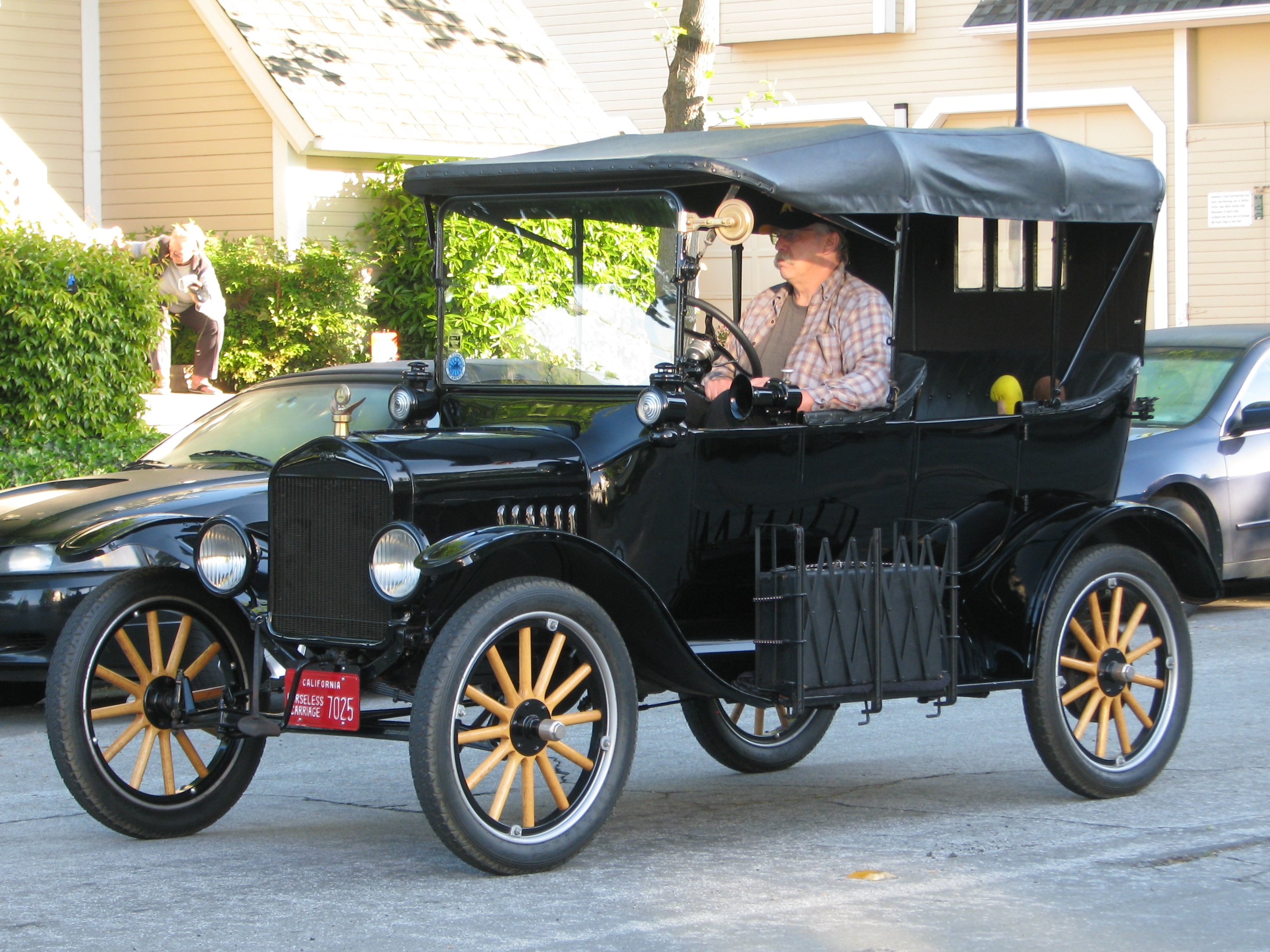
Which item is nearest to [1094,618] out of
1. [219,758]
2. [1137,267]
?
[1137,267]

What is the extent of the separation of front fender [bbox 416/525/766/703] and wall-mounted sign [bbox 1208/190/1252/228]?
20.4 m

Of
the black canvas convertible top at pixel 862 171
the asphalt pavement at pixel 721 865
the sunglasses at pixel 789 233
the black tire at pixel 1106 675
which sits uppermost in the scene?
the black canvas convertible top at pixel 862 171

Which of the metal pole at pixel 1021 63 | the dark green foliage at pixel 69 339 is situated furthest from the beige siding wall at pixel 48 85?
the metal pole at pixel 1021 63

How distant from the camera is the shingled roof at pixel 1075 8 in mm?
23375

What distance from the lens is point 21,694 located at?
9156 millimetres

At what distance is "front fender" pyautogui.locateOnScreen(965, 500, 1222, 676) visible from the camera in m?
6.24

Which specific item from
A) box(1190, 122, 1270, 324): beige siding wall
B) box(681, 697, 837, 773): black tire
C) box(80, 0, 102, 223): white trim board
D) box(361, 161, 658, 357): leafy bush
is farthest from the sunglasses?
box(1190, 122, 1270, 324): beige siding wall

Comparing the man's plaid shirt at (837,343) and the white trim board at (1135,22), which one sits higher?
the white trim board at (1135,22)

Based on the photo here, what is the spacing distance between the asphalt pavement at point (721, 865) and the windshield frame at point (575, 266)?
4.78ft

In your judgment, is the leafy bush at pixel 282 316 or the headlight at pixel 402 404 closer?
the headlight at pixel 402 404

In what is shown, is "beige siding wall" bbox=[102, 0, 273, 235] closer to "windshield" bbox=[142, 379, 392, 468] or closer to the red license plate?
"windshield" bbox=[142, 379, 392, 468]

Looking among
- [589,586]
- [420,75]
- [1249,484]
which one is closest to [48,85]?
[420,75]

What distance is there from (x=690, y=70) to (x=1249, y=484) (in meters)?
6.31

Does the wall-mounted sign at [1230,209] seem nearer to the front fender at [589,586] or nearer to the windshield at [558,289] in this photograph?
the windshield at [558,289]
